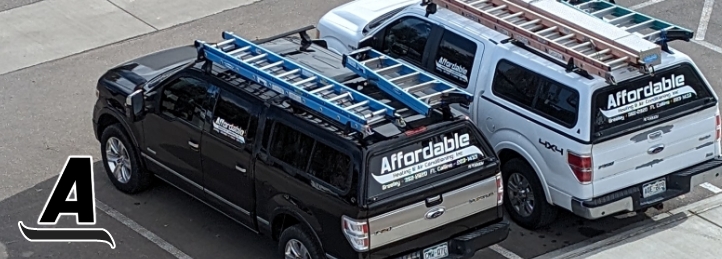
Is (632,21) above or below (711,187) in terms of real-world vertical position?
above

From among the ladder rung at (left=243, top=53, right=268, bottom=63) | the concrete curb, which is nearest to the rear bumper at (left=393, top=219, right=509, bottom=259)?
the concrete curb

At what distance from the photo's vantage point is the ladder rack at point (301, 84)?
1031 centimetres

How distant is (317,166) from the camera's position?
34.3ft

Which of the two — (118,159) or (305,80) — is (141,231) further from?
(305,80)

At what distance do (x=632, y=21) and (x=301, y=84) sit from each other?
3.68m

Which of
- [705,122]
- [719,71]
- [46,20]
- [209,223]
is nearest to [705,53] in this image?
[719,71]

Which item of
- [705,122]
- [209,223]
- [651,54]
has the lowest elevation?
[209,223]

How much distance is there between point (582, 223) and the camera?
40.5ft

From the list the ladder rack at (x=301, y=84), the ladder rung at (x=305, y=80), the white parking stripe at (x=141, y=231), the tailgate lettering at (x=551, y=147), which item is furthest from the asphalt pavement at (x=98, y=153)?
the ladder rung at (x=305, y=80)

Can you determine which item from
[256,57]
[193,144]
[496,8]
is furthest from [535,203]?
[193,144]

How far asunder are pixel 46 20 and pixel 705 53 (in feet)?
28.8

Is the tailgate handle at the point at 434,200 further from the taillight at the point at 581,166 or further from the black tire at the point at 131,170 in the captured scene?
the black tire at the point at 131,170

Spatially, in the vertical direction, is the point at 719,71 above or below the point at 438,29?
below

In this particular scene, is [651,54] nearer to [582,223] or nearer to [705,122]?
[705,122]
